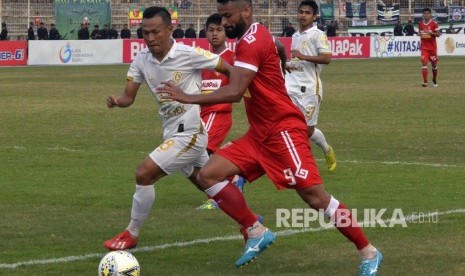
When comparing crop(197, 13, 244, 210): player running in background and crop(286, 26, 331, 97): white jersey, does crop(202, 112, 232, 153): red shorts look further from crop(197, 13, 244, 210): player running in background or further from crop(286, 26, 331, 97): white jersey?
crop(286, 26, 331, 97): white jersey

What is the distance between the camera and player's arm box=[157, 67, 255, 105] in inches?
339

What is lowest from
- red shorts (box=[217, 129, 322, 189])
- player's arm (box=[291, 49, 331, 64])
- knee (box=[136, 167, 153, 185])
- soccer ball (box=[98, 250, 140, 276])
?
soccer ball (box=[98, 250, 140, 276])

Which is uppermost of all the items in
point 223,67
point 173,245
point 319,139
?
point 223,67

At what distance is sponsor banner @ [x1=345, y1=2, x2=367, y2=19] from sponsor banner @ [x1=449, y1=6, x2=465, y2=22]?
18.3ft

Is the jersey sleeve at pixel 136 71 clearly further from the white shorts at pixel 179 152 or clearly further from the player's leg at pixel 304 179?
the player's leg at pixel 304 179

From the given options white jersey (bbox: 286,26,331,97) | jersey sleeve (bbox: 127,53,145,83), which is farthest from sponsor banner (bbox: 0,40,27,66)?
jersey sleeve (bbox: 127,53,145,83)

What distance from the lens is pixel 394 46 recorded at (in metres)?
62.9

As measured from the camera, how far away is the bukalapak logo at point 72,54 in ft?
180

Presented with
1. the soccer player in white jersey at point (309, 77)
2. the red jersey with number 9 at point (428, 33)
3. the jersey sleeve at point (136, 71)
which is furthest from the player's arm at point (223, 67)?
the red jersey with number 9 at point (428, 33)

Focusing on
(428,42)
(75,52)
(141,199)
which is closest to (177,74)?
(141,199)

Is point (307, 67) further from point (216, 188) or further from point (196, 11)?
point (196, 11)

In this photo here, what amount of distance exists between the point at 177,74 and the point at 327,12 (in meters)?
57.5

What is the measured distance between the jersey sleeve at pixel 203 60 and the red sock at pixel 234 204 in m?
1.44

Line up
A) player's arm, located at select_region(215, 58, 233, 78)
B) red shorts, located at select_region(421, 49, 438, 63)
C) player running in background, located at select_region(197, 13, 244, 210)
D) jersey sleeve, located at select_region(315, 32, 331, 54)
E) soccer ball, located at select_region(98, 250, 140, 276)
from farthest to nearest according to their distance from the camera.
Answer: red shorts, located at select_region(421, 49, 438, 63), jersey sleeve, located at select_region(315, 32, 331, 54), player running in background, located at select_region(197, 13, 244, 210), player's arm, located at select_region(215, 58, 233, 78), soccer ball, located at select_region(98, 250, 140, 276)
